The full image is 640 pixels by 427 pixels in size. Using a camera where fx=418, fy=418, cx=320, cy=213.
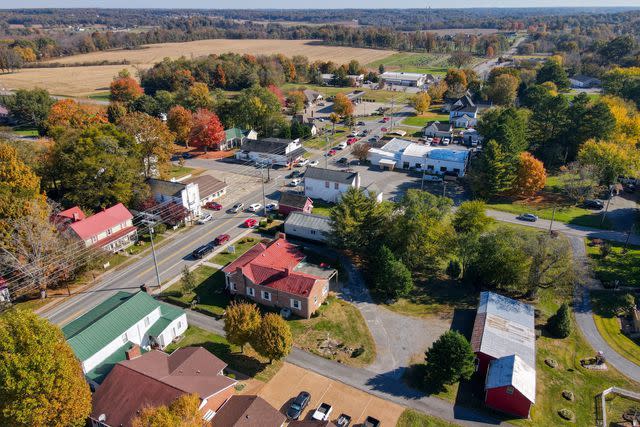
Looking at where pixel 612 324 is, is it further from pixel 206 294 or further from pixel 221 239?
pixel 221 239

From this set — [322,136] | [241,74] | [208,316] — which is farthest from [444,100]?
[208,316]

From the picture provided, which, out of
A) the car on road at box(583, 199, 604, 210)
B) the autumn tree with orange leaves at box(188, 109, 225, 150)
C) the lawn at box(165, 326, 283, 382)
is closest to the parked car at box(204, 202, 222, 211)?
the lawn at box(165, 326, 283, 382)

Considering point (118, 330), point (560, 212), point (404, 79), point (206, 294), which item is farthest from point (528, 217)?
point (404, 79)

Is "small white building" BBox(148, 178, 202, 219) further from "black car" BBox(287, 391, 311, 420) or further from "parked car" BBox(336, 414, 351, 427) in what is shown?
"parked car" BBox(336, 414, 351, 427)

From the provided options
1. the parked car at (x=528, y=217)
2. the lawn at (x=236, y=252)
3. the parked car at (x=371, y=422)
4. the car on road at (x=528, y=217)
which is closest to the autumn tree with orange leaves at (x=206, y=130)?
the lawn at (x=236, y=252)

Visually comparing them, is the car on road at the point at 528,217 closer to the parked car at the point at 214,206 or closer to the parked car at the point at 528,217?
the parked car at the point at 528,217
